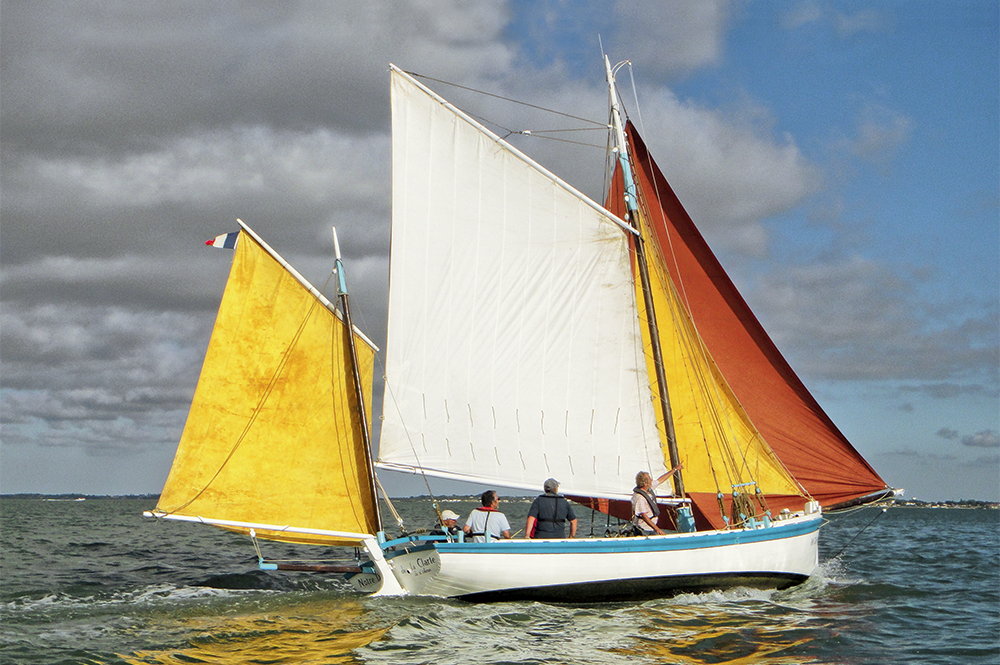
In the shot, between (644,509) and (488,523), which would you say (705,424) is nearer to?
(644,509)

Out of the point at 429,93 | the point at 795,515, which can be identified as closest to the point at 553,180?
the point at 429,93

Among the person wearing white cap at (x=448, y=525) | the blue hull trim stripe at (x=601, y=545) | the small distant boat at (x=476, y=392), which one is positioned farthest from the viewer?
the small distant boat at (x=476, y=392)

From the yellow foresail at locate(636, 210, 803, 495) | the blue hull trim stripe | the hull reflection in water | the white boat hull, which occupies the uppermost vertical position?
the yellow foresail at locate(636, 210, 803, 495)

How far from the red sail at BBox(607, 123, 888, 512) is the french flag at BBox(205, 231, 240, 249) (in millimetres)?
9224

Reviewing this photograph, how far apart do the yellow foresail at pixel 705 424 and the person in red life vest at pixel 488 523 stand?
168 inches

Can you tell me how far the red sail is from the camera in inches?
800

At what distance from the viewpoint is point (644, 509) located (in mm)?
16953

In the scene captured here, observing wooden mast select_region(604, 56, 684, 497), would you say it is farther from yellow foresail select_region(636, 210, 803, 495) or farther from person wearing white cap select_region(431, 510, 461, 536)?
person wearing white cap select_region(431, 510, 461, 536)

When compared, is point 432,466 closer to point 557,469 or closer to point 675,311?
point 557,469

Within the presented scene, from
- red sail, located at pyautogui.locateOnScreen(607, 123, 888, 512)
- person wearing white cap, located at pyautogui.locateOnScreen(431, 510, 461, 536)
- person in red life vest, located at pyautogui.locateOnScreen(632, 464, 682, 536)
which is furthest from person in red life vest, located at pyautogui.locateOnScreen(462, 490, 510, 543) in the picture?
red sail, located at pyautogui.locateOnScreen(607, 123, 888, 512)

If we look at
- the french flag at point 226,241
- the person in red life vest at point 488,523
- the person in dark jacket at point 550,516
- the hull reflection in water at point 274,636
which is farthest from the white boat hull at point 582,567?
the french flag at point 226,241

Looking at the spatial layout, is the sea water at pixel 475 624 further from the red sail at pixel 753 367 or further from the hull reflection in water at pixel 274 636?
the red sail at pixel 753 367

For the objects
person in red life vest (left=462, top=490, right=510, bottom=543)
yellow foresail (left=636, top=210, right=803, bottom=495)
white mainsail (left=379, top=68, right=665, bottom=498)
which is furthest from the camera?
yellow foresail (left=636, top=210, right=803, bottom=495)

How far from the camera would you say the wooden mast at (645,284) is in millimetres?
19031
